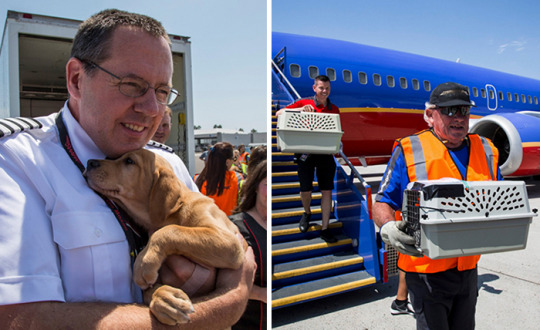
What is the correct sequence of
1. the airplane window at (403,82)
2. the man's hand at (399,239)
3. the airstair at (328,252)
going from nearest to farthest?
the man's hand at (399,239)
the airstair at (328,252)
the airplane window at (403,82)

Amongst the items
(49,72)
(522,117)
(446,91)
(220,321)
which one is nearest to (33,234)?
(220,321)

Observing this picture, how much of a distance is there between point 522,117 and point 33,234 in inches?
399

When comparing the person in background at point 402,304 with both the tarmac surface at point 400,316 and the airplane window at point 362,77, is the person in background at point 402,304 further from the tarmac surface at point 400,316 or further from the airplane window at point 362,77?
the airplane window at point 362,77

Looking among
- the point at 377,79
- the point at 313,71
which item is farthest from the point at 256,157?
the point at 377,79

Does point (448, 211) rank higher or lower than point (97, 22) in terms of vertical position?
lower

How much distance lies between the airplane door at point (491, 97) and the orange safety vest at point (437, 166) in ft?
37.4

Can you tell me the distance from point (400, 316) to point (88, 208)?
3.68 metres

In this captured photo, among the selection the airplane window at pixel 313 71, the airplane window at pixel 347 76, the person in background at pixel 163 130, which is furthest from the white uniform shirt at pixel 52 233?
the airplane window at pixel 347 76

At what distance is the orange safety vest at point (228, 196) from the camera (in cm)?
409

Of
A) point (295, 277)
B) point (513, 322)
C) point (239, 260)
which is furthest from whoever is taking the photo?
point (295, 277)

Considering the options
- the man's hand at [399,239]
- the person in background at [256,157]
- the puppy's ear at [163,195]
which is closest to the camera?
the puppy's ear at [163,195]

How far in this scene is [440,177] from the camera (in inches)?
86.7

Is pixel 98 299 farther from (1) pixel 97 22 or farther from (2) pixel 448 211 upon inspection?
(2) pixel 448 211

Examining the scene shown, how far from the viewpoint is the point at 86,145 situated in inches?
46.6
